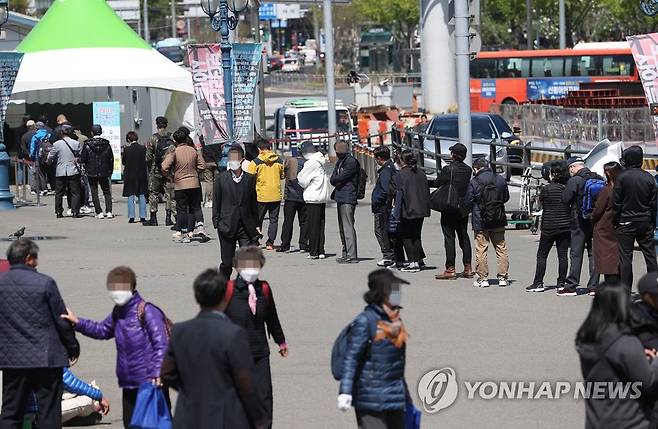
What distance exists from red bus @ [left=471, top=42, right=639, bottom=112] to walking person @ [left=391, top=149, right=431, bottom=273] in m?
42.1

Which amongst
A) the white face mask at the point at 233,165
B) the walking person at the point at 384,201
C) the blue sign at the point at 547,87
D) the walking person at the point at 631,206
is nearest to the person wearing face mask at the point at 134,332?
the white face mask at the point at 233,165

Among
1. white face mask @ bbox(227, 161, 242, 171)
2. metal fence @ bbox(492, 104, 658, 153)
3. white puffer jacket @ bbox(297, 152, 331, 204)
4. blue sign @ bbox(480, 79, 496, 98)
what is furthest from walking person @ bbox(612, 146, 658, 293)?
blue sign @ bbox(480, 79, 496, 98)

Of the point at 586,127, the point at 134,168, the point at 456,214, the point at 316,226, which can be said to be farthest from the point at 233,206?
the point at 586,127

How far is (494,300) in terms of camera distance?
50.2 feet

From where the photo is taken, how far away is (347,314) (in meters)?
14.4

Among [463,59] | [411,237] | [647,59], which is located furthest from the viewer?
[463,59]

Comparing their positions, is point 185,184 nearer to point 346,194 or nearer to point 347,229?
point 346,194

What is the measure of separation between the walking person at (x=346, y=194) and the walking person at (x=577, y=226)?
12.0 feet

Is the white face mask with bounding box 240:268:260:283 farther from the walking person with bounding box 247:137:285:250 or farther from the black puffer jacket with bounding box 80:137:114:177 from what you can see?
the black puffer jacket with bounding box 80:137:114:177

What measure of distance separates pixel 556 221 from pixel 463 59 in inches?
264

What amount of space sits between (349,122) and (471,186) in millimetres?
23509

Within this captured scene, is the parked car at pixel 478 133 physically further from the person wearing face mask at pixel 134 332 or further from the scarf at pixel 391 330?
the scarf at pixel 391 330

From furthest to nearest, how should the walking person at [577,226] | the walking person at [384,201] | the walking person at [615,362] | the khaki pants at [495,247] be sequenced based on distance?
1. the walking person at [384,201]
2. the khaki pants at [495,247]
3. the walking person at [577,226]
4. the walking person at [615,362]

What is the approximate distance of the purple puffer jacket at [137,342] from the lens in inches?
327
